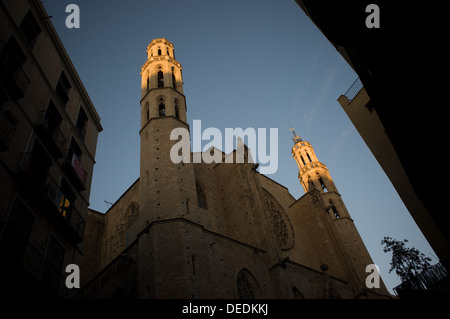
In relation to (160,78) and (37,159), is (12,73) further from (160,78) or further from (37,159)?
(160,78)

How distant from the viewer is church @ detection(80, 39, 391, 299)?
1157cm

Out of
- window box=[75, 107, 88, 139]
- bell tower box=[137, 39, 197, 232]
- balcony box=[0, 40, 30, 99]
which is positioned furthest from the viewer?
bell tower box=[137, 39, 197, 232]

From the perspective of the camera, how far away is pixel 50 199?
8.23 m

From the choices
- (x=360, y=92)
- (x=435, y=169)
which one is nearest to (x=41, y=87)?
(x=435, y=169)

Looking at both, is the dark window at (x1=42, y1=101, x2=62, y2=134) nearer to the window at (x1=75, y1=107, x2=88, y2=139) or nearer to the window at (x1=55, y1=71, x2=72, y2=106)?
the window at (x1=55, y1=71, x2=72, y2=106)

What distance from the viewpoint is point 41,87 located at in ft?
30.9

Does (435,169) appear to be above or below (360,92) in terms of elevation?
below

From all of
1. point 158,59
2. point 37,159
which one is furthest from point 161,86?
point 37,159

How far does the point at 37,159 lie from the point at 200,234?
6.31 metres

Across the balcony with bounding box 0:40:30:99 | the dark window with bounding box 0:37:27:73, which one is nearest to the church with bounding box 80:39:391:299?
the balcony with bounding box 0:40:30:99

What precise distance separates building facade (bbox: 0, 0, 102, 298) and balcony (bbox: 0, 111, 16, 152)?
0.06 feet

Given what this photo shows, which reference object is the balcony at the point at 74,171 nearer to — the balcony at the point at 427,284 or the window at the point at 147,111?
the window at the point at 147,111
